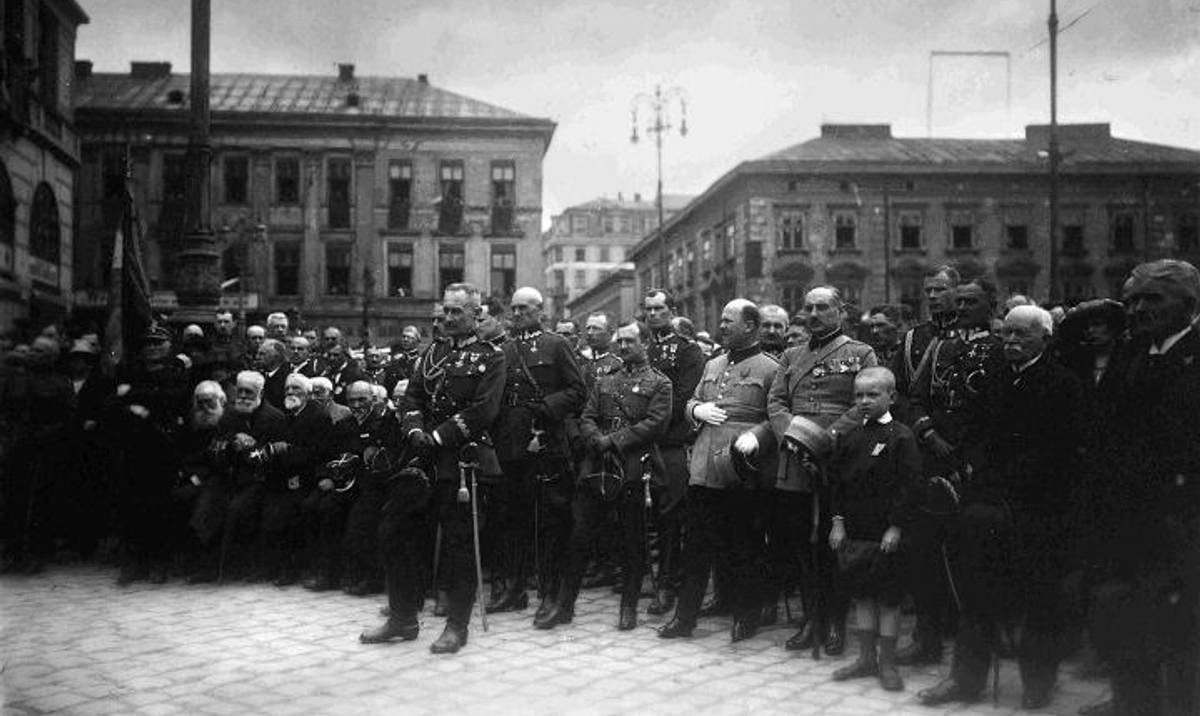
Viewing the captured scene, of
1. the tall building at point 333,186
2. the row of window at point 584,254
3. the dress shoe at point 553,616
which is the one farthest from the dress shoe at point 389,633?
the row of window at point 584,254

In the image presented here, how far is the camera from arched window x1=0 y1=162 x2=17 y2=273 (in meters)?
18.1

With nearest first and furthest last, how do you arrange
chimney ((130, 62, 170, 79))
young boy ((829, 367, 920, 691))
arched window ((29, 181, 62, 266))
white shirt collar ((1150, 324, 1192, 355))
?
white shirt collar ((1150, 324, 1192, 355)), young boy ((829, 367, 920, 691)), arched window ((29, 181, 62, 266)), chimney ((130, 62, 170, 79))

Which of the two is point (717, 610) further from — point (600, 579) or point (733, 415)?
point (600, 579)

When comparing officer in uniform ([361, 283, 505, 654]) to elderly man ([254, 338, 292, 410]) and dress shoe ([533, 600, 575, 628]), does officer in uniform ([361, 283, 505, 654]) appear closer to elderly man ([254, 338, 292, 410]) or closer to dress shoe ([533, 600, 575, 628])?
dress shoe ([533, 600, 575, 628])

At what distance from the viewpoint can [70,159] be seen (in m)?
22.1

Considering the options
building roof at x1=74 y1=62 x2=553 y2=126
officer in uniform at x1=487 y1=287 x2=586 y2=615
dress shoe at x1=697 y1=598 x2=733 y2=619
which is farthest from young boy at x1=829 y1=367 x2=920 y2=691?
building roof at x1=74 y1=62 x2=553 y2=126

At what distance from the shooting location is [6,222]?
61.2 ft

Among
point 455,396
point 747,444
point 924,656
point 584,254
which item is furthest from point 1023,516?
point 584,254

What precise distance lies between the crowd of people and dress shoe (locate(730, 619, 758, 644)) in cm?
7

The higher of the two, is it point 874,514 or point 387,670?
point 874,514

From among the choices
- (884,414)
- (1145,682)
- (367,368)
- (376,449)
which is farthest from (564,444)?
(367,368)

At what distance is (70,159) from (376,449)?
683 inches

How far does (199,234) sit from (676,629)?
7.96 meters

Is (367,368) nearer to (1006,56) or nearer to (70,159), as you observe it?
(1006,56)
